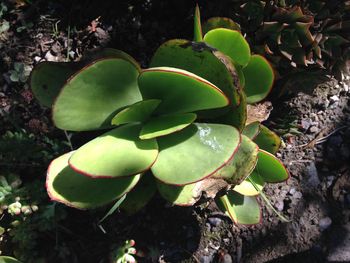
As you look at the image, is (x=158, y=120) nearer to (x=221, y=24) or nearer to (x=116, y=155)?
(x=116, y=155)

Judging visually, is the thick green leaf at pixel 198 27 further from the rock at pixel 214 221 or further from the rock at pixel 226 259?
the rock at pixel 226 259

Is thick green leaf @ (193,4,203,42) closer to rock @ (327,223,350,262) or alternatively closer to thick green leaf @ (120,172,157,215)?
thick green leaf @ (120,172,157,215)

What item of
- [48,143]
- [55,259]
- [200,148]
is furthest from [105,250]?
[200,148]

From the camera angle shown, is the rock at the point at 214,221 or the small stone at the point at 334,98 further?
the small stone at the point at 334,98

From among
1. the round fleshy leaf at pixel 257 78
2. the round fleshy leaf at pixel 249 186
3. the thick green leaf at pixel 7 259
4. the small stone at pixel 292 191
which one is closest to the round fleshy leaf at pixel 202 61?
the round fleshy leaf at pixel 257 78

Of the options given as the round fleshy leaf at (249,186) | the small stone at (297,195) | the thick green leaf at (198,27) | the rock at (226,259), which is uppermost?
the thick green leaf at (198,27)

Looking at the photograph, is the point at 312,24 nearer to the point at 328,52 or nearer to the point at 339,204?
the point at 328,52

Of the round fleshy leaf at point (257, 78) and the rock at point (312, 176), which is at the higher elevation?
the round fleshy leaf at point (257, 78)

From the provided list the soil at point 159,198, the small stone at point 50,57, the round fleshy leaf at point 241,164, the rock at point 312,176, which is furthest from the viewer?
the rock at point 312,176
